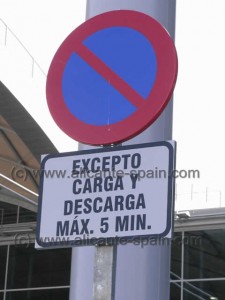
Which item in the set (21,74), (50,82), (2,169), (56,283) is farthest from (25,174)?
(50,82)

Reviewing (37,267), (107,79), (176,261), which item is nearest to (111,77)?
(107,79)

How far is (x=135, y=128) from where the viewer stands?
2916mm

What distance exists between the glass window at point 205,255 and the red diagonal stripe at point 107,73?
13383 mm

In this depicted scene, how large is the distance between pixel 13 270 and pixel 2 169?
15.4 feet

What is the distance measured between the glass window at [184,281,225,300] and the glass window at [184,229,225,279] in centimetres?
14

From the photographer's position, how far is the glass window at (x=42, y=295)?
18.5 meters

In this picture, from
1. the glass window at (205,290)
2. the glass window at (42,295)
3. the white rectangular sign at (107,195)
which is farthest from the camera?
the glass window at (42,295)

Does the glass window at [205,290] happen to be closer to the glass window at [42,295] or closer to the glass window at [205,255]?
the glass window at [205,255]

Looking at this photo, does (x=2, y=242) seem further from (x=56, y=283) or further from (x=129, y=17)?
(x=129, y=17)

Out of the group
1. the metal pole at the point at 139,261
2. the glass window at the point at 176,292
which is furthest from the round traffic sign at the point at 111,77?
the glass window at the point at 176,292

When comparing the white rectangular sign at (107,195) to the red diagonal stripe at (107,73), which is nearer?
the white rectangular sign at (107,195)

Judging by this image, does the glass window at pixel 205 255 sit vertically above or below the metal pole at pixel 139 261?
above

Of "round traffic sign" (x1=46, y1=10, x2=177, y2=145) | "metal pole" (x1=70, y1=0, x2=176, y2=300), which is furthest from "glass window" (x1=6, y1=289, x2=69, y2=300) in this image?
"round traffic sign" (x1=46, y1=10, x2=177, y2=145)

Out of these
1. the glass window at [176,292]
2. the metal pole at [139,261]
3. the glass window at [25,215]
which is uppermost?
the glass window at [25,215]
